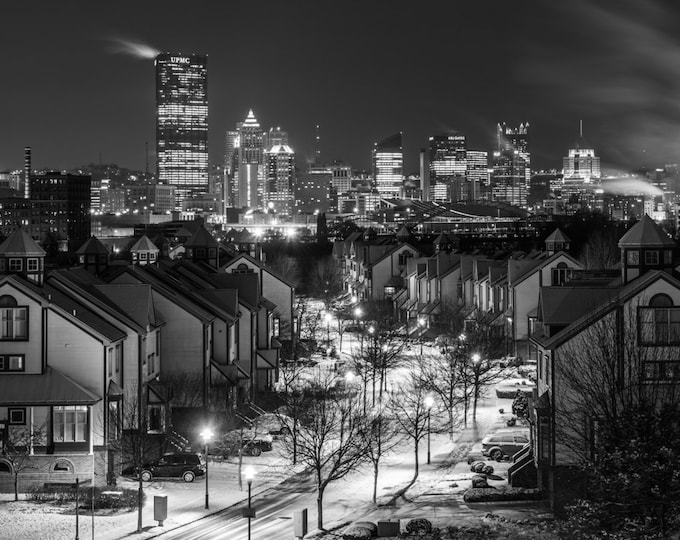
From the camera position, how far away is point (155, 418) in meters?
41.6

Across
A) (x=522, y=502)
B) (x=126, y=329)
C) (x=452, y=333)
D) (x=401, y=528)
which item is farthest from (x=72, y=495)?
(x=452, y=333)

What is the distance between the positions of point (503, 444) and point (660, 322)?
26.5 feet

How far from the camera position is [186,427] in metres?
42.2

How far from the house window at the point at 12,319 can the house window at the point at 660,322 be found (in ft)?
62.9

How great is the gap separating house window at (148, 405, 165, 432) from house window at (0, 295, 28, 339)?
644 centimetres

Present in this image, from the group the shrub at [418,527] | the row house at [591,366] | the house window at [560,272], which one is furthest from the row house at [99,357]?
the house window at [560,272]

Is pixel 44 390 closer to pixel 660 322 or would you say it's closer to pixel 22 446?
pixel 22 446

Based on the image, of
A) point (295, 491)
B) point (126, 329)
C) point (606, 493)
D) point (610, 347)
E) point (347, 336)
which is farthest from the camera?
point (347, 336)

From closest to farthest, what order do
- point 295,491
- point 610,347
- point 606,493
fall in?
point 606,493, point 610,347, point 295,491

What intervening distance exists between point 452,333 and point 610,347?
3489 centimetres

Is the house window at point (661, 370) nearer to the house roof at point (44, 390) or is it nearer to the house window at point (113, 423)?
the house window at point (113, 423)

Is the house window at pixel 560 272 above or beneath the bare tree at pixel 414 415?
above

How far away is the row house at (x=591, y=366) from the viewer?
3111cm

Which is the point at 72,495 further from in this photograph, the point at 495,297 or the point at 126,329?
the point at 495,297
